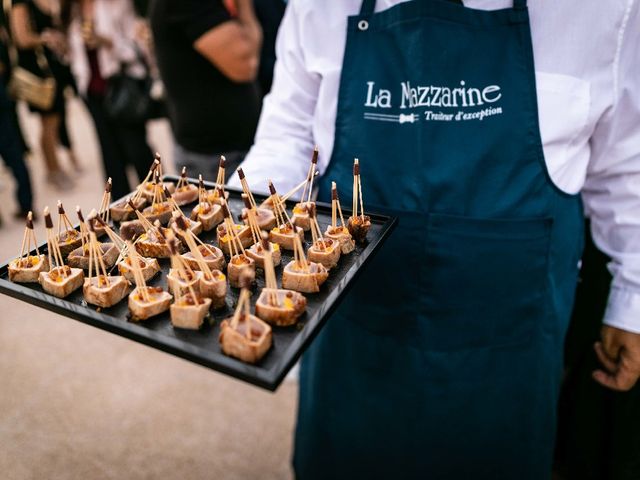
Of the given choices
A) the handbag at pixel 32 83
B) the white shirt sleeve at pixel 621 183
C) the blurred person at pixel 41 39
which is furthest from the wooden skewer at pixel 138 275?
the handbag at pixel 32 83

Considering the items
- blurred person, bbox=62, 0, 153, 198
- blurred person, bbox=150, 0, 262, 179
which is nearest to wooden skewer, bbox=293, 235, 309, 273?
blurred person, bbox=150, 0, 262, 179

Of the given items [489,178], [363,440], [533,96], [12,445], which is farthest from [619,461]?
[12,445]

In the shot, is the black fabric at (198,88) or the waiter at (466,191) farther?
the black fabric at (198,88)

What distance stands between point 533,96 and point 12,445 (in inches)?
52.3

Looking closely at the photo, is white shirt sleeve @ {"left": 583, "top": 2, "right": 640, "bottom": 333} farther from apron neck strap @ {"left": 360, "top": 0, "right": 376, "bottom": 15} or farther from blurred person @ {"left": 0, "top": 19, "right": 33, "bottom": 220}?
blurred person @ {"left": 0, "top": 19, "right": 33, "bottom": 220}

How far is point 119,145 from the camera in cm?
370

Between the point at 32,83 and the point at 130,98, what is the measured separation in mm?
1491

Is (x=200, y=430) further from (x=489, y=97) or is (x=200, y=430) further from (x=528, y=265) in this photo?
(x=489, y=97)

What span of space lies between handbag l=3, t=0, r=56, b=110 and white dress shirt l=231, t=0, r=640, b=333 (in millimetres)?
3424

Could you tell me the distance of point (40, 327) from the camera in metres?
2.91

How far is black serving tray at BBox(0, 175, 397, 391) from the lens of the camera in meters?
0.88

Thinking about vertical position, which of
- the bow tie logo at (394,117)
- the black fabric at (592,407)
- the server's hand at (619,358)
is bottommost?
the black fabric at (592,407)

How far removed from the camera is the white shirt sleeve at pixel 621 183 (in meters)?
1.16

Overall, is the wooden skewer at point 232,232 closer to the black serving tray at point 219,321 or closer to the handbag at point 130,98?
the black serving tray at point 219,321
